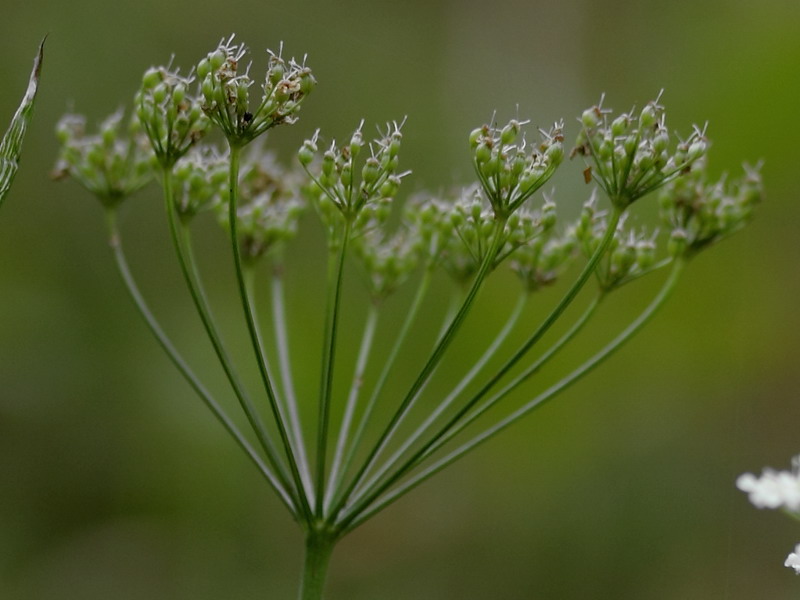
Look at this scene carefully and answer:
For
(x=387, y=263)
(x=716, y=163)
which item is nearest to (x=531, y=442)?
(x=716, y=163)

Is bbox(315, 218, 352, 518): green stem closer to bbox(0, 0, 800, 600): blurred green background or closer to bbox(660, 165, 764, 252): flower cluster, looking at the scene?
bbox(660, 165, 764, 252): flower cluster

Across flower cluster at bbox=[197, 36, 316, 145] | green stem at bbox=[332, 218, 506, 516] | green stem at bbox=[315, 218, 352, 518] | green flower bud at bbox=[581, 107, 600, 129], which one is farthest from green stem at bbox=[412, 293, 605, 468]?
flower cluster at bbox=[197, 36, 316, 145]

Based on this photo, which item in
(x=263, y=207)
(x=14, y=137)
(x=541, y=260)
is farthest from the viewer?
(x=263, y=207)

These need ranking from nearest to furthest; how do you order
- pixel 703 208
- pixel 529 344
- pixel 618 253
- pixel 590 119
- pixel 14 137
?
pixel 14 137 → pixel 529 344 → pixel 590 119 → pixel 618 253 → pixel 703 208

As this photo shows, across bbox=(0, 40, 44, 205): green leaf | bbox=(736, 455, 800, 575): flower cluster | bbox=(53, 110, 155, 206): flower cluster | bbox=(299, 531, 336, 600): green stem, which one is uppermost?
bbox=(53, 110, 155, 206): flower cluster

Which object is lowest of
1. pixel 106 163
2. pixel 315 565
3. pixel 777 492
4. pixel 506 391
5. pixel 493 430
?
pixel 315 565

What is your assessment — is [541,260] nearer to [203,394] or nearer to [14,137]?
[203,394]

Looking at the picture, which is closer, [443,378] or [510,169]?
[510,169]

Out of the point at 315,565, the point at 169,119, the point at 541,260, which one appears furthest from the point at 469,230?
the point at 315,565
